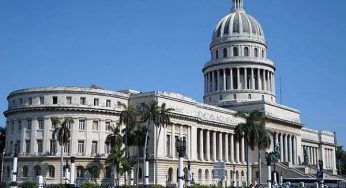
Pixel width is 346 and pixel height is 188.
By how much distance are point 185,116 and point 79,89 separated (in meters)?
23.0

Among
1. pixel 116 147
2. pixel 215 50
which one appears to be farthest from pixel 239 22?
pixel 116 147

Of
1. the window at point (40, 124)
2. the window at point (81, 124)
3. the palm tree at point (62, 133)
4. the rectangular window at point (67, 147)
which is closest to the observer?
the palm tree at point (62, 133)

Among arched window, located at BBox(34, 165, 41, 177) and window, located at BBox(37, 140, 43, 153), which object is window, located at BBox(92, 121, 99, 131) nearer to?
window, located at BBox(37, 140, 43, 153)

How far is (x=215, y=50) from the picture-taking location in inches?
6078

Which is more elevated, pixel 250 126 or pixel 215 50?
pixel 215 50

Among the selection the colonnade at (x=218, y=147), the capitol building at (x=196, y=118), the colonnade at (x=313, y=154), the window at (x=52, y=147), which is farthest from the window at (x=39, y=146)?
the colonnade at (x=313, y=154)

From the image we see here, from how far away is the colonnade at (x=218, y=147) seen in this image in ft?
385

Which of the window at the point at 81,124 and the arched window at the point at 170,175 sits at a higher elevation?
the window at the point at 81,124

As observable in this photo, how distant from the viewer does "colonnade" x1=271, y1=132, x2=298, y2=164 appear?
136000 mm

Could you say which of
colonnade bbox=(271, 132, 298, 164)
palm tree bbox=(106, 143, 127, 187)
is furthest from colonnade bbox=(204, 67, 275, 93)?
palm tree bbox=(106, 143, 127, 187)

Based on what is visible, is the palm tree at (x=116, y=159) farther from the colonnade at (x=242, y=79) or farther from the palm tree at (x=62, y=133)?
the colonnade at (x=242, y=79)

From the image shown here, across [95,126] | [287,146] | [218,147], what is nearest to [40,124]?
[95,126]

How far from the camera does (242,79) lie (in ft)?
485

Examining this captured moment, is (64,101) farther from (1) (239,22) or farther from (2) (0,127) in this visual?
(1) (239,22)
